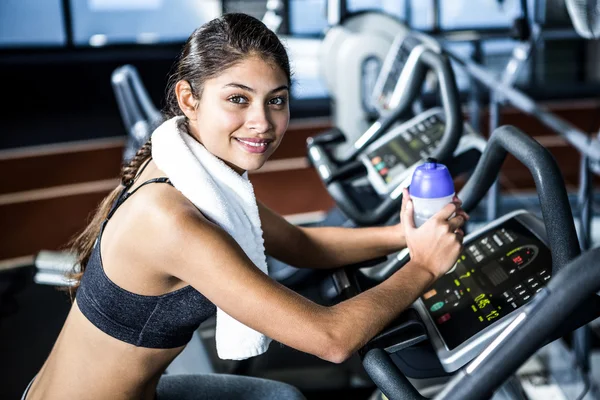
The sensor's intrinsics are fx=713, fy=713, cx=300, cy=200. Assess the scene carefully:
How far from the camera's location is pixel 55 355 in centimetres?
133

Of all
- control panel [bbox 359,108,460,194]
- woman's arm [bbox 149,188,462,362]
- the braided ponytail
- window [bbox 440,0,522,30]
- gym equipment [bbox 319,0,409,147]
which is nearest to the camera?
woman's arm [bbox 149,188,462,362]

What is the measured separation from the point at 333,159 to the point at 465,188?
827mm

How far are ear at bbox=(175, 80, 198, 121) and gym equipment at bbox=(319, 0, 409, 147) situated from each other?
2.02m

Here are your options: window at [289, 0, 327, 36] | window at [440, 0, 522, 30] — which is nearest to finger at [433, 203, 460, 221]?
window at [289, 0, 327, 36]

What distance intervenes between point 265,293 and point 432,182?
323 millimetres

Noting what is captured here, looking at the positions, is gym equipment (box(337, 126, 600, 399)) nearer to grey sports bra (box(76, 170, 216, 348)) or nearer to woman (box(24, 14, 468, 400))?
woman (box(24, 14, 468, 400))

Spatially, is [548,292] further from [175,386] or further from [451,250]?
[175,386]

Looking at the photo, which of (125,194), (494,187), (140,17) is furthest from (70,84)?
(125,194)

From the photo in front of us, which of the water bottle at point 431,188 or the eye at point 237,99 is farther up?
the eye at point 237,99

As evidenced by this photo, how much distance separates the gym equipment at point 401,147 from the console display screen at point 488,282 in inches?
19.7

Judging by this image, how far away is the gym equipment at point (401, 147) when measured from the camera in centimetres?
182

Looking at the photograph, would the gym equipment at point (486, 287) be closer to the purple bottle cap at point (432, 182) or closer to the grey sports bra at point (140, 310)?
the purple bottle cap at point (432, 182)

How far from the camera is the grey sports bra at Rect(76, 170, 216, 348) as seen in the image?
1.18 m

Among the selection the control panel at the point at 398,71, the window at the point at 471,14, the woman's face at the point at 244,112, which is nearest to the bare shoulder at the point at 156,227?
the woman's face at the point at 244,112
